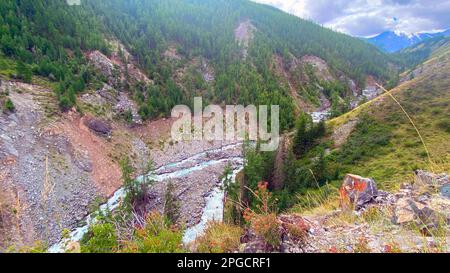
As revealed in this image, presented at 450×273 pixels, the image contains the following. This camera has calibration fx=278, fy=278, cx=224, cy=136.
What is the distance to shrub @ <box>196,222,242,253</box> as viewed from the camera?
543cm

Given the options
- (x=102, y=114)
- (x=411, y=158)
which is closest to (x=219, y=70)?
(x=102, y=114)

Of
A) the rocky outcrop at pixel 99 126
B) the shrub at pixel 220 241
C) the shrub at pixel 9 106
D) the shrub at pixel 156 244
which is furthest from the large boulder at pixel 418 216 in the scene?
the rocky outcrop at pixel 99 126

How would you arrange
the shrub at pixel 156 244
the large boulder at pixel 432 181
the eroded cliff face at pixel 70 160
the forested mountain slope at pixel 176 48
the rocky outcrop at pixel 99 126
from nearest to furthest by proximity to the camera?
1. the shrub at pixel 156 244
2. the large boulder at pixel 432 181
3. the eroded cliff face at pixel 70 160
4. the rocky outcrop at pixel 99 126
5. the forested mountain slope at pixel 176 48

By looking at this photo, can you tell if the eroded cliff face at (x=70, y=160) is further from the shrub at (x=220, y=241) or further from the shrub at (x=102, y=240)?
the shrub at (x=220, y=241)

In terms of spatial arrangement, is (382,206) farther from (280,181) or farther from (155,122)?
(155,122)

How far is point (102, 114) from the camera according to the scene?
184 ft

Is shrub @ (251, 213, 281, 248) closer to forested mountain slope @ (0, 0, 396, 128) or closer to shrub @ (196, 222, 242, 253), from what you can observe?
shrub @ (196, 222, 242, 253)

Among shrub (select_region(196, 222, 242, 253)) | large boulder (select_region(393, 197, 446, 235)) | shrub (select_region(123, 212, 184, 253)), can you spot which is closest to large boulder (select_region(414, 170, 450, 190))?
large boulder (select_region(393, 197, 446, 235))

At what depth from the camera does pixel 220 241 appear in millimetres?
5785

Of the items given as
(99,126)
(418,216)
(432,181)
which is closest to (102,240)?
(418,216)

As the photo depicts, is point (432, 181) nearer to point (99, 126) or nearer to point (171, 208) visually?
point (171, 208)

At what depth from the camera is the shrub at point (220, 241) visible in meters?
5.43
